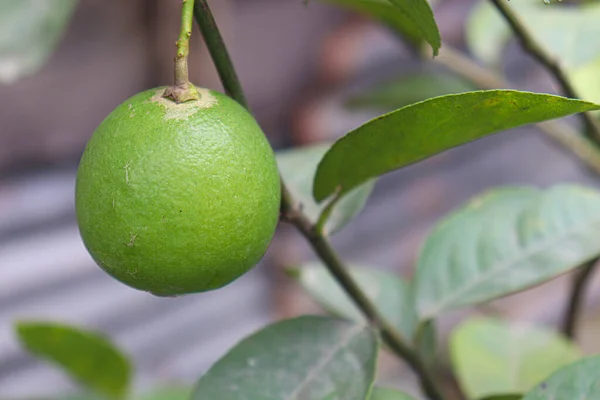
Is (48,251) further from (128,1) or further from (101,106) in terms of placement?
(128,1)

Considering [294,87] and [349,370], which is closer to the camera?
[349,370]

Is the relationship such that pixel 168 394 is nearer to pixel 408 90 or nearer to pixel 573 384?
pixel 408 90

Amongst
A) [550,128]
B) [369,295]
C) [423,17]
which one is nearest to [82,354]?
[369,295]

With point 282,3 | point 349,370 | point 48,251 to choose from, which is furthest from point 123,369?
point 282,3

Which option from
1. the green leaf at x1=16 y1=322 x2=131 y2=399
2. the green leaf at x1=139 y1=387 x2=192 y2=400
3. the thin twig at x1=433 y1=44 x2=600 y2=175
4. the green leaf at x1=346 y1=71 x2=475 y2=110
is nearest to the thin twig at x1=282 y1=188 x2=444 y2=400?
the green leaf at x1=16 y1=322 x2=131 y2=399

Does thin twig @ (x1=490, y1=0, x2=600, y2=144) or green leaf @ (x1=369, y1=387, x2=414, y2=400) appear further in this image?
thin twig @ (x1=490, y1=0, x2=600, y2=144)

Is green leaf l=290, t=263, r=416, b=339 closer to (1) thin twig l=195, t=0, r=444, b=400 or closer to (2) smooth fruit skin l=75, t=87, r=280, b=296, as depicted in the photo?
Result: (1) thin twig l=195, t=0, r=444, b=400
